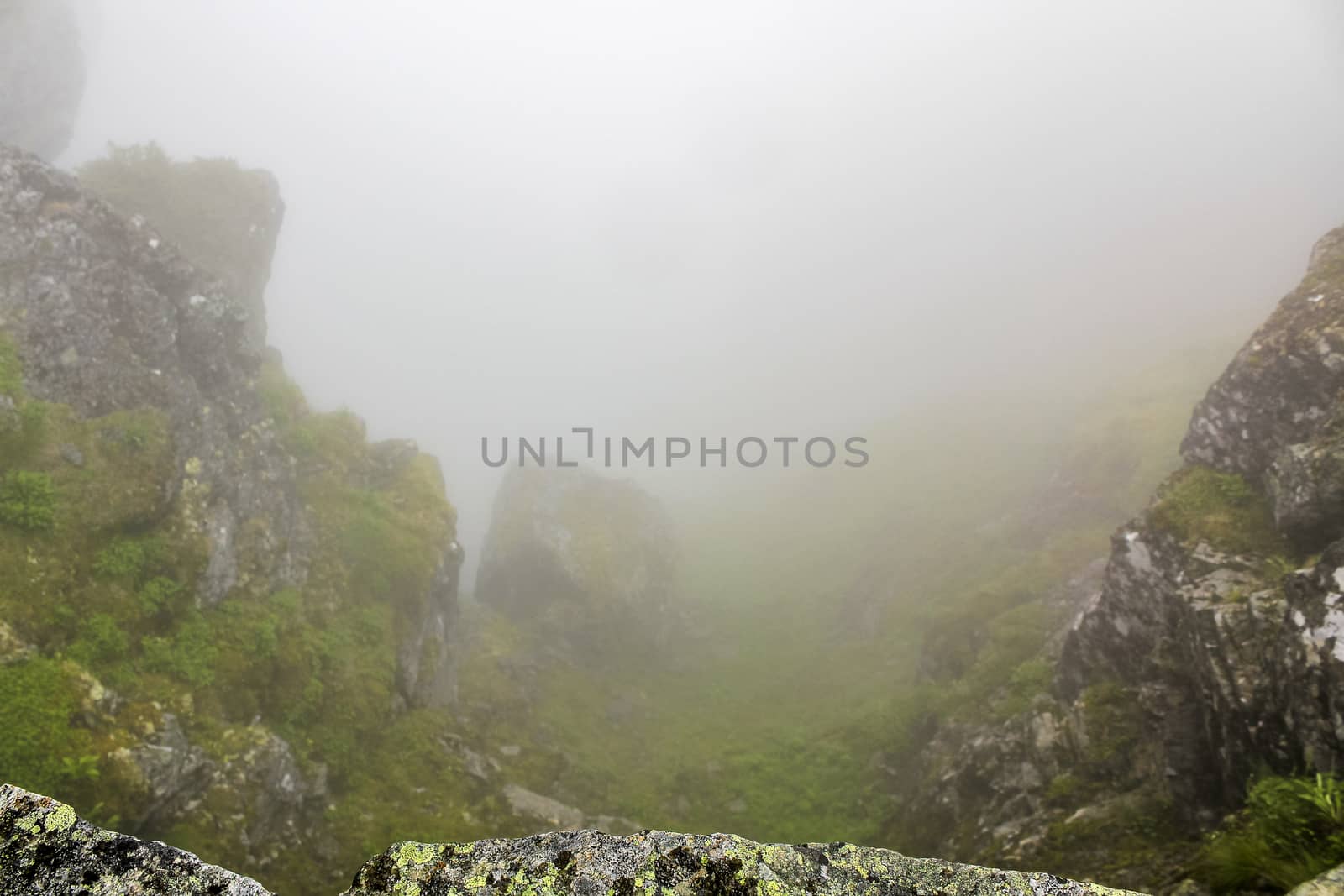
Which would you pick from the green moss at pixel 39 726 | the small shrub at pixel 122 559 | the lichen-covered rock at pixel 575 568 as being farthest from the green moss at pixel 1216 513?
the lichen-covered rock at pixel 575 568

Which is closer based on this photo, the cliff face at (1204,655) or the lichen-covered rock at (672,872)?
the lichen-covered rock at (672,872)

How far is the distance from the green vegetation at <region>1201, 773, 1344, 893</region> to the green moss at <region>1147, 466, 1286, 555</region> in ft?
18.0

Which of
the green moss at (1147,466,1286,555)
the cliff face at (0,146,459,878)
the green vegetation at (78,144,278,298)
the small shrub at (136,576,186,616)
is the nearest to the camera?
the green moss at (1147,466,1286,555)

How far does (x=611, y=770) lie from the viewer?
22438 millimetres

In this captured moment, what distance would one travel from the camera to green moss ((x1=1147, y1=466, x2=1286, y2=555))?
36.3ft

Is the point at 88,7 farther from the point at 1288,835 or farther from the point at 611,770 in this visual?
the point at 1288,835

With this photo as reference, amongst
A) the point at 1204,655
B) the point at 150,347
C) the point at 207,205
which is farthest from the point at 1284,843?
the point at 207,205

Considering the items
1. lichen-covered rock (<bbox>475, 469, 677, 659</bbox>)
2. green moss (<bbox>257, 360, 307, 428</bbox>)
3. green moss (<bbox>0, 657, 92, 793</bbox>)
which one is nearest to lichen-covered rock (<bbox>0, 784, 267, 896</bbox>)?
green moss (<bbox>0, 657, 92, 793</bbox>)

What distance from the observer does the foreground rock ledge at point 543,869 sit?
353cm

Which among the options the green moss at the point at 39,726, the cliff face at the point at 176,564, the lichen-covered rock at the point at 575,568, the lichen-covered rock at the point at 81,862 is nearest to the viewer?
the lichen-covered rock at the point at 81,862

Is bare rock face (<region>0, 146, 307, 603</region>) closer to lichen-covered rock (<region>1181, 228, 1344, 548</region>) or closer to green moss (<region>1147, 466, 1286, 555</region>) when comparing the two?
green moss (<region>1147, 466, 1286, 555</region>)

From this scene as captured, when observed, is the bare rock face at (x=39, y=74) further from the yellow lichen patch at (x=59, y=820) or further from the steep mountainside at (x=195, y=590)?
the yellow lichen patch at (x=59, y=820)

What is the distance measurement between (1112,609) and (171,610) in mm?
22003

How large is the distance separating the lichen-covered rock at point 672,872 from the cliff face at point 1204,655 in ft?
17.6
